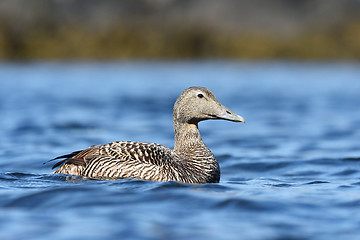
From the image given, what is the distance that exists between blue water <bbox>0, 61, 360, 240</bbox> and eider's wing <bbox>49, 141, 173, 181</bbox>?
0.46 ft

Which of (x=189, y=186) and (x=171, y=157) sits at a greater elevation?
(x=171, y=157)

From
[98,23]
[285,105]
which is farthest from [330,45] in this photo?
[285,105]

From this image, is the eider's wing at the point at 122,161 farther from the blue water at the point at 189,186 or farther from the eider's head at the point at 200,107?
the eider's head at the point at 200,107

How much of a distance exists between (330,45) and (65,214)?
45.8 m

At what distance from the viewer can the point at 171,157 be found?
24.0ft

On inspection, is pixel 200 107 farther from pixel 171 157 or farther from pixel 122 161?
pixel 122 161

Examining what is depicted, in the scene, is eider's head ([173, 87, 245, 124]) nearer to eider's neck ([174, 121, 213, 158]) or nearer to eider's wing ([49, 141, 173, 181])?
eider's neck ([174, 121, 213, 158])

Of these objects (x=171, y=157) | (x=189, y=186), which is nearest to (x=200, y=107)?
(x=171, y=157)

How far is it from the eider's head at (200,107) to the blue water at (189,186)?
0.84 metres

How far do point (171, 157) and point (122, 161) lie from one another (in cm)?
58

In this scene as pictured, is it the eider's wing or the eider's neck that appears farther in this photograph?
the eider's neck

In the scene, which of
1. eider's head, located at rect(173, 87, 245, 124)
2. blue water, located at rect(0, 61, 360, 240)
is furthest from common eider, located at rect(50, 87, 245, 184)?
blue water, located at rect(0, 61, 360, 240)

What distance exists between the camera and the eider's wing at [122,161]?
7.09 m

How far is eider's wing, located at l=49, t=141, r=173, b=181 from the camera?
23.2 ft
